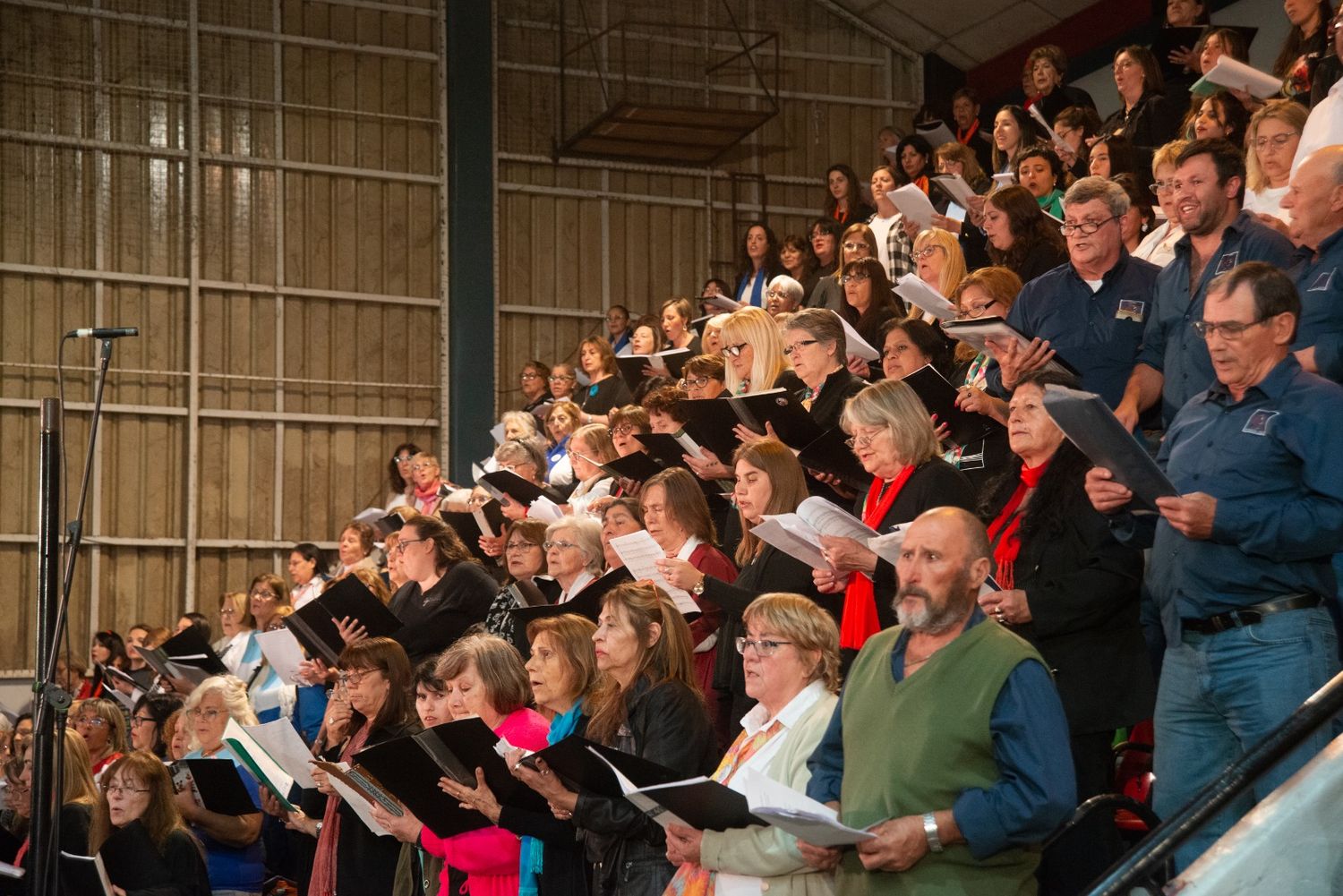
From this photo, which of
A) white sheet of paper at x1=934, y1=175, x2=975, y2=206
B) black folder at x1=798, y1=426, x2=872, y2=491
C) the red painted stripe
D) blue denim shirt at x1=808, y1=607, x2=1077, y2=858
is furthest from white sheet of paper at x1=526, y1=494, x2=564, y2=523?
the red painted stripe

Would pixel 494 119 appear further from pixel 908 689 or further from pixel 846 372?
pixel 908 689

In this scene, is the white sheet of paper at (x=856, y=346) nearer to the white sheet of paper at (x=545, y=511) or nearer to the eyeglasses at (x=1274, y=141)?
the white sheet of paper at (x=545, y=511)

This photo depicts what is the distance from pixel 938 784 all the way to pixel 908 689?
0.59 feet

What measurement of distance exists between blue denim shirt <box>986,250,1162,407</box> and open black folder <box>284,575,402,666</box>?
250cm

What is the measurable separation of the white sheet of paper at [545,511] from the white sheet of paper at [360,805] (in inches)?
66.1

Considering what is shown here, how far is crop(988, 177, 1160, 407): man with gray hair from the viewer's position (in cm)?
432

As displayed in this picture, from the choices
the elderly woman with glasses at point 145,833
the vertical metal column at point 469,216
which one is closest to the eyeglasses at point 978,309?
the elderly woman with glasses at point 145,833

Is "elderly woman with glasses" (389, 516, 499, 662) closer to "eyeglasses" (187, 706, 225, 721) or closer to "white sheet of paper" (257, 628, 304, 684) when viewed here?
"white sheet of paper" (257, 628, 304, 684)

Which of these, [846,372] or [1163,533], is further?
[846,372]

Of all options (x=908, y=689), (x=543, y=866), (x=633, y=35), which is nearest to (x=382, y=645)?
(x=543, y=866)

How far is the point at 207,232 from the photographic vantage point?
469 inches

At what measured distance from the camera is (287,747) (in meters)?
4.92

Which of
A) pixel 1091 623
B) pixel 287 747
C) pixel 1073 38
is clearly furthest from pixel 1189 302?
pixel 1073 38

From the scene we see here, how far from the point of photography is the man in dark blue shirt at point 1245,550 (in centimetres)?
301
